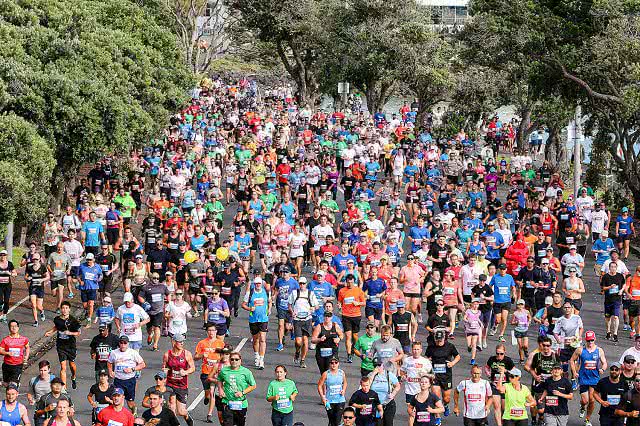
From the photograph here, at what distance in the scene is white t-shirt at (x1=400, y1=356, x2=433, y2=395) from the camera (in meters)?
16.4

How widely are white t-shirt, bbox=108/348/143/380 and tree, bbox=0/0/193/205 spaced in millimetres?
9184

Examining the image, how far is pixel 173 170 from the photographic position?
106 feet

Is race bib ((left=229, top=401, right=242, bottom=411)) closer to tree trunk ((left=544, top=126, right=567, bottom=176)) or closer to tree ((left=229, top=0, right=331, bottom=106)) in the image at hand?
tree trunk ((left=544, top=126, right=567, bottom=176))

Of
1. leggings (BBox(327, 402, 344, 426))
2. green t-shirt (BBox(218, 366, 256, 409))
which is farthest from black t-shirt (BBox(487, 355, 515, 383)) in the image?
green t-shirt (BBox(218, 366, 256, 409))

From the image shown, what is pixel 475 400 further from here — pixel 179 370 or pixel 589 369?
pixel 179 370

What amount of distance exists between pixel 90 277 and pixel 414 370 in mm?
7840

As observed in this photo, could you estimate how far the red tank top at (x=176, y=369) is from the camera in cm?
1667

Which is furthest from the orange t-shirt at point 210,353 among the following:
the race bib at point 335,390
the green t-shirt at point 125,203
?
the green t-shirt at point 125,203

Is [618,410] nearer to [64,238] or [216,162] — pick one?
[64,238]

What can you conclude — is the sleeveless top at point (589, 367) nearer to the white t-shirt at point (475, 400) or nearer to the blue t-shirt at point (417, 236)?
the white t-shirt at point (475, 400)

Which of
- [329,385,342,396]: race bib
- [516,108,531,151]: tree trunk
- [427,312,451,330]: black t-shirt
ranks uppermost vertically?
[427,312,451,330]: black t-shirt

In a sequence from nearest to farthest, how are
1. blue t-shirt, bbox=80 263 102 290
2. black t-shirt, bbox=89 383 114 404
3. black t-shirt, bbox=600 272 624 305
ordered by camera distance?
black t-shirt, bbox=89 383 114 404
black t-shirt, bbox=600 272 624 305
blue t-shirt, bbox=80 263 102 290

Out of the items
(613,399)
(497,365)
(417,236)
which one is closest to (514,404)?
(497,365)

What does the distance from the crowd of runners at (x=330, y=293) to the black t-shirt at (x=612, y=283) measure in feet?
0.18
